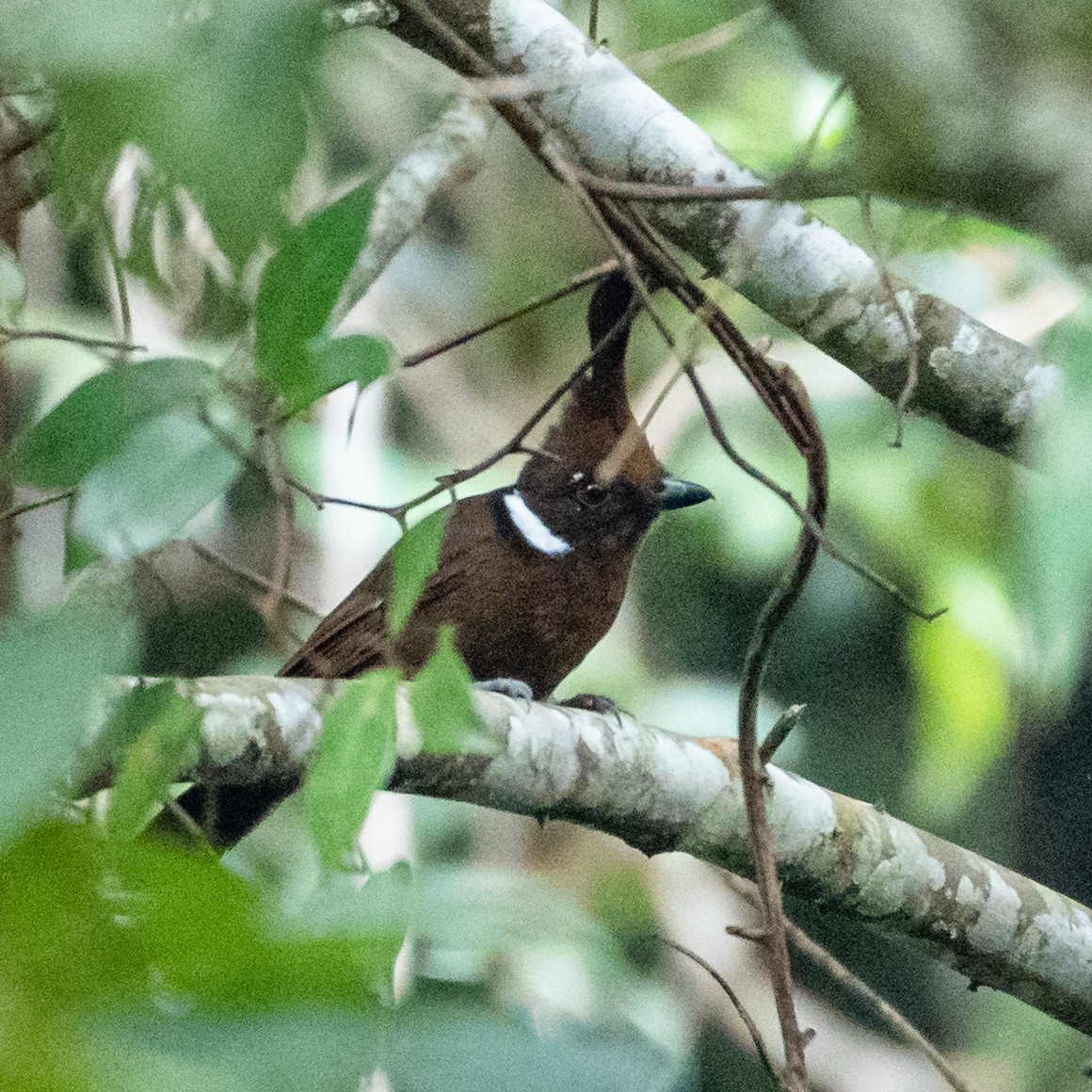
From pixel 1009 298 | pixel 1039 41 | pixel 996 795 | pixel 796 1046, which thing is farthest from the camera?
pixel 996 795

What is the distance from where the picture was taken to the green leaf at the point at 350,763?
1.68 ft

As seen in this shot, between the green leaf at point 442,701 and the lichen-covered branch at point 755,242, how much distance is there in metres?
0.50

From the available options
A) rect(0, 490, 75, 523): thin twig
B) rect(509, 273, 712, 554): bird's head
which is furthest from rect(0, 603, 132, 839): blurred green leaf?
rect(509, 273, 712, 554): bird's head

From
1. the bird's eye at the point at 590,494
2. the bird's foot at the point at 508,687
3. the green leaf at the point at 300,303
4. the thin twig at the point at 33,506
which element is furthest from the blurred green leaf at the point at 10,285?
the bird's eye at the point at 590,494

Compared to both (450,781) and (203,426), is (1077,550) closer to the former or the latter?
(203,426)

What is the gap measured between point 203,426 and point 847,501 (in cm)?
135

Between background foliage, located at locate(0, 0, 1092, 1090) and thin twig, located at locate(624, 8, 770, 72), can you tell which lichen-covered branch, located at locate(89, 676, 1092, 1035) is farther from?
thin twig, located at locate(624, 8, 770, 72)

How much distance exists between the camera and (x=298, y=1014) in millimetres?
367

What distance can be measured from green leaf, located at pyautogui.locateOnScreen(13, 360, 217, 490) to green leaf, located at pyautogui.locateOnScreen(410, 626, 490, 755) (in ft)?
0.46

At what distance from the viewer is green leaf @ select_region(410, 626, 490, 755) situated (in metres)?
0.54

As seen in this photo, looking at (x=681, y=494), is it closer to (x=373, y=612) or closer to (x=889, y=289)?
(x=373, y=612)

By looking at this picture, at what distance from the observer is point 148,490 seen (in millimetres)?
508

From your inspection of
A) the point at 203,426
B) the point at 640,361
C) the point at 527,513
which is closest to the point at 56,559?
the point at 527,513

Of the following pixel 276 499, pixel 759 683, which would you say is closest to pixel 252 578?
pixel 276 499
